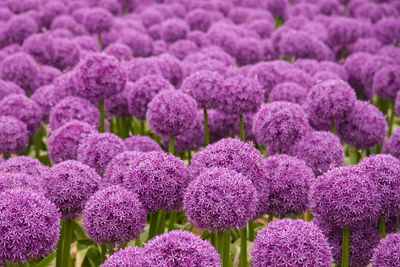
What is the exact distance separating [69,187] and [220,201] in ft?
3.54

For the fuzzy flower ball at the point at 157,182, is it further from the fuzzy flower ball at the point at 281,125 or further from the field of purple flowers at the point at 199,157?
the fuzzy flower ball at the point at 281,125

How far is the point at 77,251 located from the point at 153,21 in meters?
5.94

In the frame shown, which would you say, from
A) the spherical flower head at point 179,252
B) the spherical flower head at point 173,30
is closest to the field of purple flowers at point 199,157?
the spherical flower head at point 179,252

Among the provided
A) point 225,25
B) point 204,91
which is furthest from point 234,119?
point 225,25

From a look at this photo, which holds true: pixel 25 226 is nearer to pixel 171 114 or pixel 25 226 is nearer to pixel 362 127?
pixel 171 114

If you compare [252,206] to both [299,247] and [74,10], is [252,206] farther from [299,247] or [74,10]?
[74,10]

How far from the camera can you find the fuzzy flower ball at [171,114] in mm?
3793

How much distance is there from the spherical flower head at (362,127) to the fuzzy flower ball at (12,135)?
2983mm

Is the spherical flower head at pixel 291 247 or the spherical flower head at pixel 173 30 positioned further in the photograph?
the spherical flower head at pixel 173 30

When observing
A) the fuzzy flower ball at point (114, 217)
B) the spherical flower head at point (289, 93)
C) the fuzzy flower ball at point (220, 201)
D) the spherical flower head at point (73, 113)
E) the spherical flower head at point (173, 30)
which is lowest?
the spherical flower head at point (173, 30)

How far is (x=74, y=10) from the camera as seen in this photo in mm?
9398

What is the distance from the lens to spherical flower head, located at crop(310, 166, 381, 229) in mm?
2699

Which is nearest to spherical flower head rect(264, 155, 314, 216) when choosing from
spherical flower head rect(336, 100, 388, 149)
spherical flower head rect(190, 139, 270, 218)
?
spherical flower head rect(190, 139, 270, 218)

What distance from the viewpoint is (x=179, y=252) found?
87.5 inches
